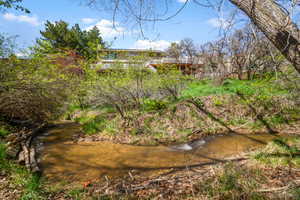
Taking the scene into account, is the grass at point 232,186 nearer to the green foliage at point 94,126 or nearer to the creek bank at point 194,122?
the creek bank at point 194,122

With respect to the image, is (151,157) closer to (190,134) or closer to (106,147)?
(106,147)

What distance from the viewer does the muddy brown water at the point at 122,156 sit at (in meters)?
3.49

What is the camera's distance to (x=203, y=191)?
2.18 m

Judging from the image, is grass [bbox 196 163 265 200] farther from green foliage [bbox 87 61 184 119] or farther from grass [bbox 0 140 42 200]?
green foliage [bbox 87 61 184 119]

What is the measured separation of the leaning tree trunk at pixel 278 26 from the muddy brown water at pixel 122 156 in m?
3.00

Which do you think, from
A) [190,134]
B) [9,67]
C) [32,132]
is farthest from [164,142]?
[9,67]

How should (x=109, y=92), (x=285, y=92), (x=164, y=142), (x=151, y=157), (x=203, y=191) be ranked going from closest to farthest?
(x=203, y=191) → (x=151, y=157) → (x=164, y=142) → (x=109, y=92) → (x=285, y=92)

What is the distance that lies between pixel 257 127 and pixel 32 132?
9.10 meters

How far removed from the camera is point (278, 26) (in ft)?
4.83

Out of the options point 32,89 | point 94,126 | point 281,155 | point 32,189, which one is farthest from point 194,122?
point 32,89

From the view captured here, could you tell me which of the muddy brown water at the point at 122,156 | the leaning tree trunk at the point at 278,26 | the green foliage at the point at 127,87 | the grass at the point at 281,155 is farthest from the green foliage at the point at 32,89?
the grass at the point at 281,155

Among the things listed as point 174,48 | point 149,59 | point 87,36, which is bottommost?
point 149,59

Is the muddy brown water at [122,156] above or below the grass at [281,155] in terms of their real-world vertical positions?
below

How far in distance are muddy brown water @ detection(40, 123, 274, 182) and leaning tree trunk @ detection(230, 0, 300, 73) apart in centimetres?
300
